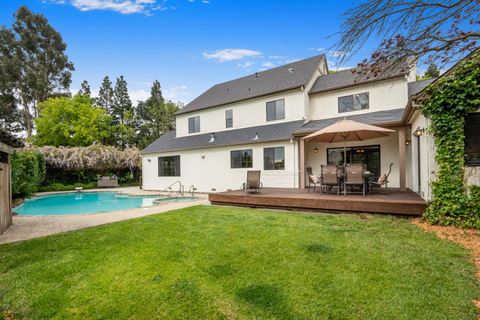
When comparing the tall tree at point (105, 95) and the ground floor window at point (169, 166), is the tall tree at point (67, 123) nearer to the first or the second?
the tall tree at point (105, 95)

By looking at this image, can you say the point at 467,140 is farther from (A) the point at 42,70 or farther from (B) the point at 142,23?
(A) the point at 42,70

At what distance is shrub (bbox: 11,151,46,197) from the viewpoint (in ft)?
41.4

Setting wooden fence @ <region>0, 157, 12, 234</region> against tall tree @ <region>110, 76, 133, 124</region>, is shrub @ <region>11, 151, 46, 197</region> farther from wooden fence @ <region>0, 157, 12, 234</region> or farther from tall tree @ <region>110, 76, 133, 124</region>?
tall tree @ <region>110, 76, 133, 124</region>

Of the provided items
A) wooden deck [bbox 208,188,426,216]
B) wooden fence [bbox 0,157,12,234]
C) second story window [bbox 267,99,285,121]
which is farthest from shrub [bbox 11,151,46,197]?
second story window [bbox 267,99,285,121]

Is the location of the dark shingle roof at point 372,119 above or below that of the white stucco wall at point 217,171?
above

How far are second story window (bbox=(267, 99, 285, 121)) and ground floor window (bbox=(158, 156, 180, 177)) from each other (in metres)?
6.93

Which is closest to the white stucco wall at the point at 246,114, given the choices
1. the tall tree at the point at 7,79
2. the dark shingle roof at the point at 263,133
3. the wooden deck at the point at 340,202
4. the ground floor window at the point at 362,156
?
the dark shingle roof at the point at 263,133

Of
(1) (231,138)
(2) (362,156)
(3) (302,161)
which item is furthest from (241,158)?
(2) (362,156)

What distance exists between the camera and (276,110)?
46.5 ft

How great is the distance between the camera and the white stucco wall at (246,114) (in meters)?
13.4

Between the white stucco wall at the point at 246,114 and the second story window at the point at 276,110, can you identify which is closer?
the white stucco wall at the point at 246,114

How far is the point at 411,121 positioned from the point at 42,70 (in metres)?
38.2

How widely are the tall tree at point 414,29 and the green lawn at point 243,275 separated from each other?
2.78 meters

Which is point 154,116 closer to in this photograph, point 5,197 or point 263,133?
point 263,133
